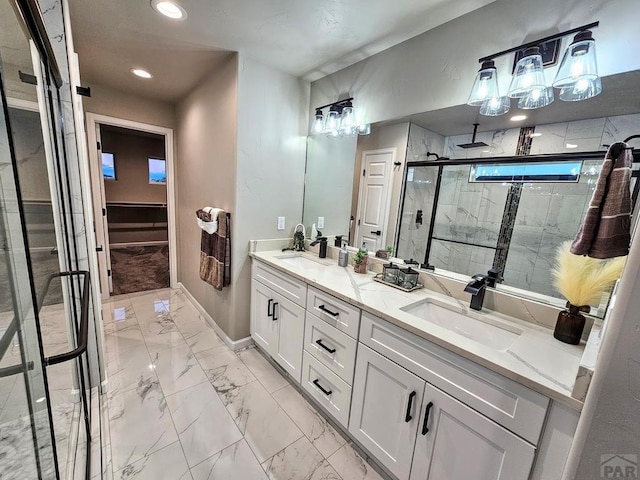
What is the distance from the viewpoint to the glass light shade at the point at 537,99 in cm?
122

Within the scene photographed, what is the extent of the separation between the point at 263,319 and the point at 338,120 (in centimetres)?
178

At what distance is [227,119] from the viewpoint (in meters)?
2.23

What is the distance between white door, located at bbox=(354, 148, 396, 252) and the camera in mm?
1969

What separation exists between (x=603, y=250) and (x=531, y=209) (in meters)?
0.47

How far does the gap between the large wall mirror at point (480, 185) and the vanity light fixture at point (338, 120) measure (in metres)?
0.10

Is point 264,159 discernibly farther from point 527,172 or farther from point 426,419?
point 426,419

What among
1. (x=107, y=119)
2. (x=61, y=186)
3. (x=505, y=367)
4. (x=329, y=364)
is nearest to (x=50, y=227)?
(x=61, y=186)

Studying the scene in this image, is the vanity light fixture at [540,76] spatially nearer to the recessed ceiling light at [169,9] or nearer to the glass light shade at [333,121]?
the glass light shade at [333,121]

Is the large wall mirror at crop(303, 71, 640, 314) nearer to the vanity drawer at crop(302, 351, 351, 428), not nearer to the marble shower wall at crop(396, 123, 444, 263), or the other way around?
the marble shower wall at crop(396, 123, 444, 263)

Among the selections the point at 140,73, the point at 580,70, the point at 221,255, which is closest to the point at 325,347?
the point at 221,255

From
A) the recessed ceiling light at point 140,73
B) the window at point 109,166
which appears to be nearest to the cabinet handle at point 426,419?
the recessed ceiling light at point 140,73

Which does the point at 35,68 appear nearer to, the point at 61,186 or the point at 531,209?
the point at 61,186

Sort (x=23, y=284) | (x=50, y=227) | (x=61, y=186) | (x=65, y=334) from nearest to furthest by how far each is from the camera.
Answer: (x=23, y=284), (x=50, y=227), (x=61, y=186), (x=65, y=334)

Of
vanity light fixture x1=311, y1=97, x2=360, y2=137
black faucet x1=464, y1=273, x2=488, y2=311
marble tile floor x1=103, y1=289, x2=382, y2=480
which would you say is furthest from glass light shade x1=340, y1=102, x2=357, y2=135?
marble tile floor x1=103, y1=289, x2=382, y2=480
